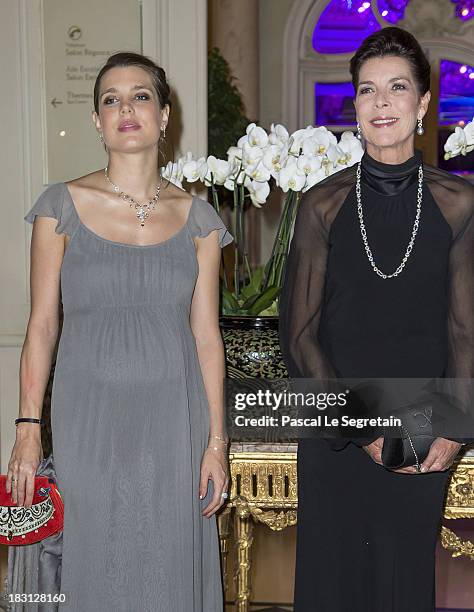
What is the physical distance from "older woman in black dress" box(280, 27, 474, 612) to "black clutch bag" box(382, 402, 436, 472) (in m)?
0.03

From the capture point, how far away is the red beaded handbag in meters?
1.93

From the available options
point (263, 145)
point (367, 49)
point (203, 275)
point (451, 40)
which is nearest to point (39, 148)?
point (263, 145)

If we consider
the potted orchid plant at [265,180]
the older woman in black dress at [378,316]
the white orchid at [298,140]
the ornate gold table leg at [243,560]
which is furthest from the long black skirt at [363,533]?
the white orchid at [298,140]

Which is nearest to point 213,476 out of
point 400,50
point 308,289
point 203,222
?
point 308,289

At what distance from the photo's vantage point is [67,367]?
196cm

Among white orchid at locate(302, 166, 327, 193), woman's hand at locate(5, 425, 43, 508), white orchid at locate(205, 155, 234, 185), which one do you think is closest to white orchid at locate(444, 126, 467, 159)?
white orchid at locate(302, 166, 327, 193)

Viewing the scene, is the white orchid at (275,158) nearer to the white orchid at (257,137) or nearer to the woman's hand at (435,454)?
the white orchid at (257,137)

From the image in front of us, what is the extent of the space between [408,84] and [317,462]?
33.8 inches

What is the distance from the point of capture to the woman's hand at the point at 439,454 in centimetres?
195

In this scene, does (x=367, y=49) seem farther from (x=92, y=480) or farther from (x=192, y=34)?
(x=192, y=34)

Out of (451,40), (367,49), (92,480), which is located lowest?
(92,480)

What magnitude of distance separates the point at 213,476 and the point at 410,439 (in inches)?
17.9
